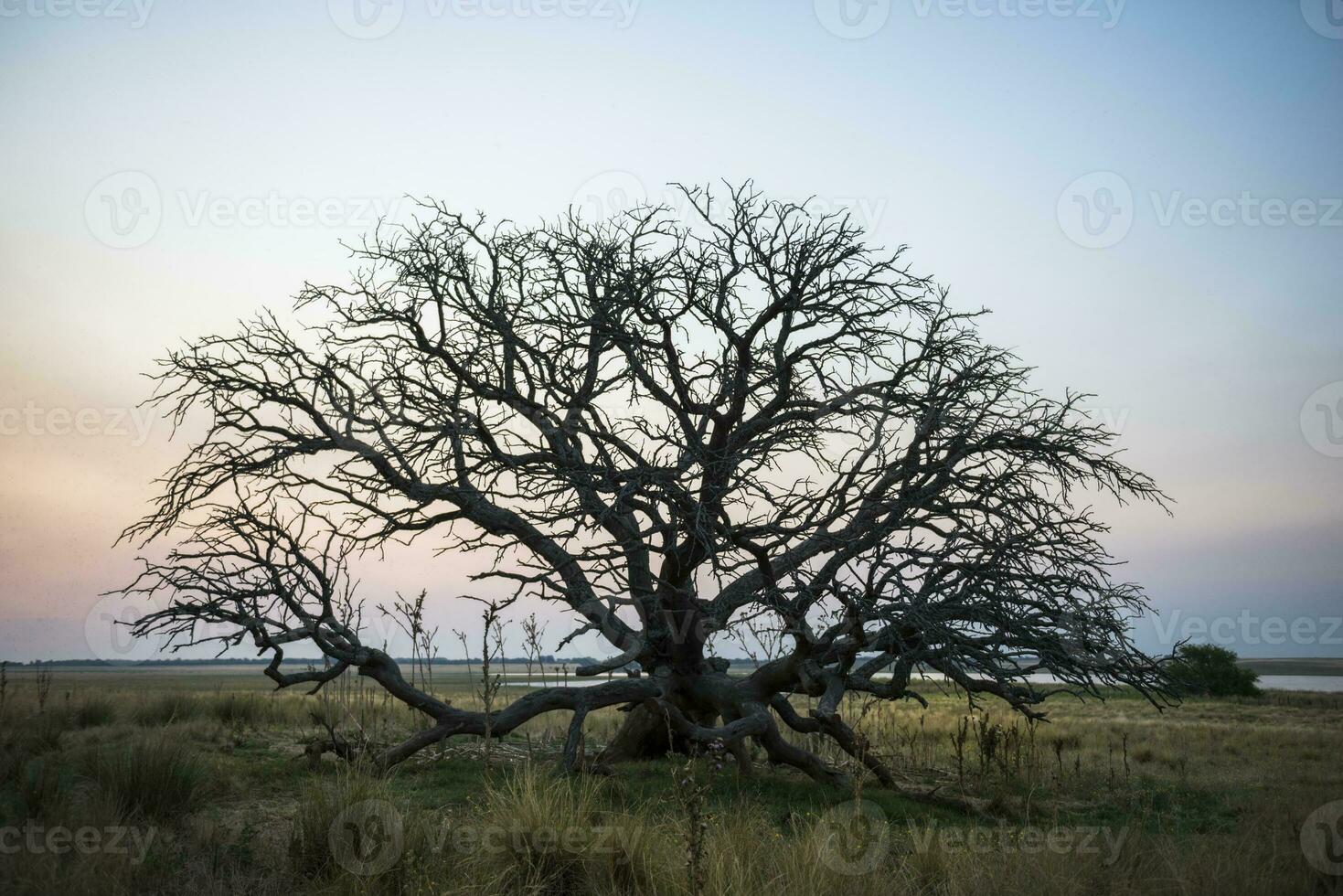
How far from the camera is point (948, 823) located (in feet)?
30.6

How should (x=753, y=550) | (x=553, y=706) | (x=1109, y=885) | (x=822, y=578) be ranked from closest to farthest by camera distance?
(x=1109, y=885), (x=753, y=550), (x=822, y=578), (x=553, y=706)

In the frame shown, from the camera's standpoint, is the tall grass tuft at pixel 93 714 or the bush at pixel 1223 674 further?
the bush at pixel 1223 674

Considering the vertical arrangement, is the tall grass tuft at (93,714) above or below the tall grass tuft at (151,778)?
below

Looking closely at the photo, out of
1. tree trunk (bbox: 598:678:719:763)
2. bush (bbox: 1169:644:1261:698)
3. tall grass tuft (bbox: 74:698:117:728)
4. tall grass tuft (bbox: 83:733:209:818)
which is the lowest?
bush (bbox: 1169:644:1261:698)

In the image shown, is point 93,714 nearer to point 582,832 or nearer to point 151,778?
point 151,778

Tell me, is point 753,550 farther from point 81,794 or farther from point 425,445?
point 81,794

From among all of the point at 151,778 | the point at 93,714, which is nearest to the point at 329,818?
the point at 151,778

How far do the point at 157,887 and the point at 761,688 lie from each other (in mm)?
7780

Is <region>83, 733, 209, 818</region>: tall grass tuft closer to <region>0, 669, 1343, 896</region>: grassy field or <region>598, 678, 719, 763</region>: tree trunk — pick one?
<region>0, 669, 1343, 896</region>: grassy field

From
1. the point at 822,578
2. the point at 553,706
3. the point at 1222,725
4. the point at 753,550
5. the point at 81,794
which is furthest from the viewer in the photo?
the point at 1222,725

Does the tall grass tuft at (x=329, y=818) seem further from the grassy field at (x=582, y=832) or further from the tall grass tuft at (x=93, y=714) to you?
the tall grass tuft at (x=93, y=714)

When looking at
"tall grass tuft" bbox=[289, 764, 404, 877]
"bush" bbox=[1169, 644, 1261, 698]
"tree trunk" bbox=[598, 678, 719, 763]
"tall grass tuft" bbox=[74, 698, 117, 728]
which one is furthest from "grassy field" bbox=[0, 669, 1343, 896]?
"bush" bbox=[1169, 644, 1261, 698]

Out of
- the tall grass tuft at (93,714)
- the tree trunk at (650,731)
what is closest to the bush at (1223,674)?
the tree trunk at (650,731)

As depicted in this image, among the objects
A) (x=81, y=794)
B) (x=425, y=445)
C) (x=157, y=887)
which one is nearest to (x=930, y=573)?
(x=425, y=445)
